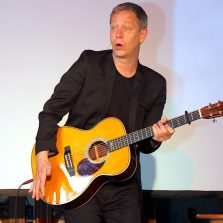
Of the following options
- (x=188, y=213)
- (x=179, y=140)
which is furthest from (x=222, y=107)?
(x=188, y=213)

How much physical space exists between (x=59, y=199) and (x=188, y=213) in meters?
1.21

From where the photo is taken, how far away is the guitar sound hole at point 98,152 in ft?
8.03

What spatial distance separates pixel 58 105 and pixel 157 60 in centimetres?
101

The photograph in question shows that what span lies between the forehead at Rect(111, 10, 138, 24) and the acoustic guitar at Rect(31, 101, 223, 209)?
0.54 metres

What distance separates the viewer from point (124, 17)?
2.55 metres

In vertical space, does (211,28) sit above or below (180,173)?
above

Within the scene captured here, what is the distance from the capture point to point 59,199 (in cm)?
244

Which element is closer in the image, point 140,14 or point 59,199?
point 59,199

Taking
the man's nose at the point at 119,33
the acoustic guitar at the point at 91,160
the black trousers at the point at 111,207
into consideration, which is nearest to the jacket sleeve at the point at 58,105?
the acoustic guitar at the point at 91,160

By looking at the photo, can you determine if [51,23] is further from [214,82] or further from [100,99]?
[214,82]

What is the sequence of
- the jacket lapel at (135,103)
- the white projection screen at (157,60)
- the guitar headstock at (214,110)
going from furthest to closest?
the white projection screen at (157,60)
the jacket lapel at (135,103)
the guitar headstock at (214,110)

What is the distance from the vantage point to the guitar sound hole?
2447 millimetres

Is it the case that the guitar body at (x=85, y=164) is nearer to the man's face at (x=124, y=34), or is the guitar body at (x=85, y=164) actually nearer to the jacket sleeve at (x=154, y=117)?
the jacket sleeve at (x=154, y=117)

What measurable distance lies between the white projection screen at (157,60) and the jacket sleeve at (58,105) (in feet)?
2.24
